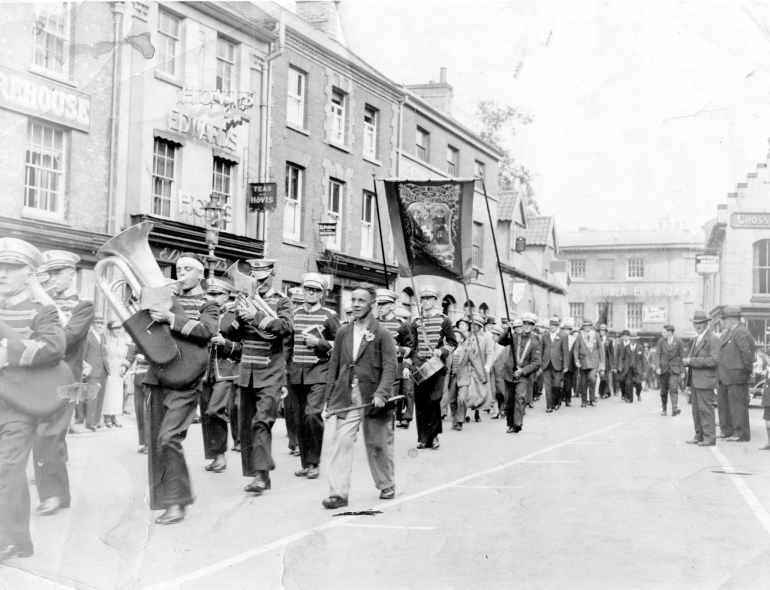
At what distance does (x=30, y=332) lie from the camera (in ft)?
20.0

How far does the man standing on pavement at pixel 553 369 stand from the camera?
21.0 metres

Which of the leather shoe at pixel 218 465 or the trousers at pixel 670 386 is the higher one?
the trousers at pixel 670 386

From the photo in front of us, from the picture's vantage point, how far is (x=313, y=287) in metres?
9.98

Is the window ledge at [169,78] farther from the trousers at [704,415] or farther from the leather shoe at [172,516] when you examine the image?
the leather shoe at [172,516]

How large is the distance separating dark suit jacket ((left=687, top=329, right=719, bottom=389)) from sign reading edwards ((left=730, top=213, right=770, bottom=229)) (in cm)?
1160

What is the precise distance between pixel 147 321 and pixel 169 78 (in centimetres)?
1268

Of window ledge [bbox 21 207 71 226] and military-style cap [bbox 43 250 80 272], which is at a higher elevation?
window ledge [bbox 21 207 71 226]

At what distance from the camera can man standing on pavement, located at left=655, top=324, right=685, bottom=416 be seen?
1930cm

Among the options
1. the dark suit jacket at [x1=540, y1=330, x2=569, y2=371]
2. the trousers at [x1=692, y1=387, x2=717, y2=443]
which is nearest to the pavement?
the trousers at [x1=692, y1=387, x2=717, y2=443]

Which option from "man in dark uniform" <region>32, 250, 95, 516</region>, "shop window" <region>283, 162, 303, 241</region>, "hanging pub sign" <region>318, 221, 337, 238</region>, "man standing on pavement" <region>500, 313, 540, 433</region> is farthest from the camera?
"hanging pub sign" <region>318, 221, 337, 238</region>

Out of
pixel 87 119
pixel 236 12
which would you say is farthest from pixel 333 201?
pixel 87 119

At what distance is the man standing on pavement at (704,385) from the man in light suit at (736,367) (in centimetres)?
21

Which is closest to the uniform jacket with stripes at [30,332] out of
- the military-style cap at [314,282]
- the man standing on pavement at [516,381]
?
the military-style cap at [314,282]

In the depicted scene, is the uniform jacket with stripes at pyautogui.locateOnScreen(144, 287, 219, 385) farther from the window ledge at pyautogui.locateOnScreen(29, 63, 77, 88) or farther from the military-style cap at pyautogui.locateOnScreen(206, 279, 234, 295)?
the window ledge at pyautogui.locateOnScreen(29, 63, 77, 88)
